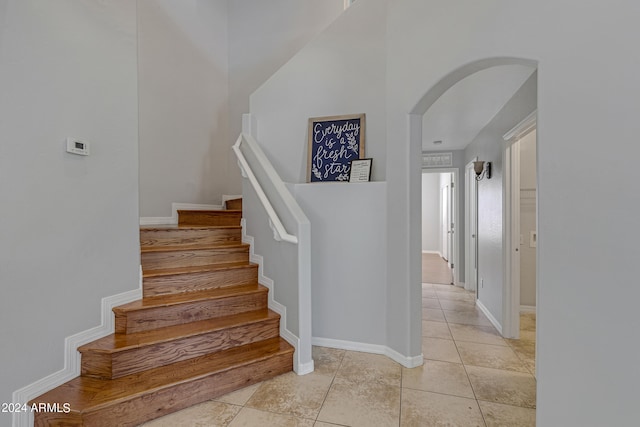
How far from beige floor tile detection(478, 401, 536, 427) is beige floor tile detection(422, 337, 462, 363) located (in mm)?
572

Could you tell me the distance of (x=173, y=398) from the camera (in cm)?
170

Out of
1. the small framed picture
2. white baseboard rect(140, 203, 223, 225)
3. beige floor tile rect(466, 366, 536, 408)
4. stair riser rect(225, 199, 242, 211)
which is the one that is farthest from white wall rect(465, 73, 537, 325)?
white baseboard rect(140, 203, 223, 225)

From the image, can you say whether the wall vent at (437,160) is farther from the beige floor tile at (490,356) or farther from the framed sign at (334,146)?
the beige floor tile at (490,356)

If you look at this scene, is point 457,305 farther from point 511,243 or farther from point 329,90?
point 329,90

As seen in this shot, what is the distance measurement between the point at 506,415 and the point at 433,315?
180 centimetres

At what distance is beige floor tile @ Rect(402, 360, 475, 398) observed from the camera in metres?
1.98

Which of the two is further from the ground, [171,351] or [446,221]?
[446,221]

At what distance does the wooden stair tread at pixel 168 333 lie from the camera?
1771 millimetres

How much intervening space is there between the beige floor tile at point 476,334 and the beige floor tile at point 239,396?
1.97 metres

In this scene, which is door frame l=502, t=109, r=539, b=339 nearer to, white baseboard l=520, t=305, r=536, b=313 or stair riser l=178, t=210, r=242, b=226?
Result: white baseboard l=520, t=305, r=536, b=313

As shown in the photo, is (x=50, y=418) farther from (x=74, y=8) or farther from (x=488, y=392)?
(x=488, y=392)

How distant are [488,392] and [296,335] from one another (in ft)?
4.44

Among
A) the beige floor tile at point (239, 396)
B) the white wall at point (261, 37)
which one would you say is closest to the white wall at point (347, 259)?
the beige floor tile at point (239, 396)

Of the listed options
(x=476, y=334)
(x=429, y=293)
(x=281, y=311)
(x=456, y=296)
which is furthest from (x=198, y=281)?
(x=456, y=296)
